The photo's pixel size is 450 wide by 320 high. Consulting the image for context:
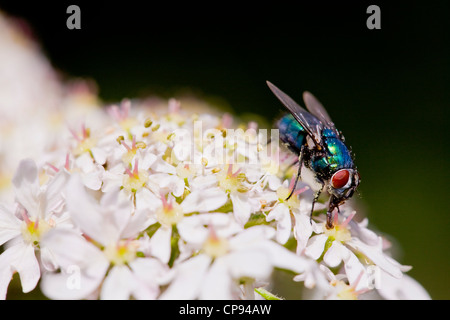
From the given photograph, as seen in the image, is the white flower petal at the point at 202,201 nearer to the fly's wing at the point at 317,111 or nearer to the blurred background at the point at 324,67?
the fly's wing at the point at 317,111

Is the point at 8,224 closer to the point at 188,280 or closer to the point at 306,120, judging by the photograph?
the point at 188,280

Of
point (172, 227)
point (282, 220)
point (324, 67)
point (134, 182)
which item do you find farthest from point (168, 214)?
point (324, 67)

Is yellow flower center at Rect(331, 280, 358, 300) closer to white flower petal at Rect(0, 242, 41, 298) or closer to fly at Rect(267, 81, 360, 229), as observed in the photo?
fly at Rect(267, 81, 360, 229)

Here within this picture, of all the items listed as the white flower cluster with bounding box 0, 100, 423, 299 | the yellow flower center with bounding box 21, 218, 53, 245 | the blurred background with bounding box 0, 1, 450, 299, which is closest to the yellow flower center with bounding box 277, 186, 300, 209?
the white flower cluster with bounding box 0, 100, 423, 299

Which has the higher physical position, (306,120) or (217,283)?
(306,120)

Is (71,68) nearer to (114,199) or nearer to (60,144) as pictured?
(60,144)
